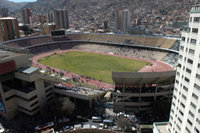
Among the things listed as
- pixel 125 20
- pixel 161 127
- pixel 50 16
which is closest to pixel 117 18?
pixel 125 20

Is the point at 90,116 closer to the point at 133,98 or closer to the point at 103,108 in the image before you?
the point at 103,108

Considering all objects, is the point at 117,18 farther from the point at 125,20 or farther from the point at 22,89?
the point at 22,89

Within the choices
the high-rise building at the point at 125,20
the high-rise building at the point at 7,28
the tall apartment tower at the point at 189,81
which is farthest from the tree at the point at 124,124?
the high-rise building at the point at 125,20

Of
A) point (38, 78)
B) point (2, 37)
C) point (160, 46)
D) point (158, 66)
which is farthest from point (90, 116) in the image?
point (2, 37)

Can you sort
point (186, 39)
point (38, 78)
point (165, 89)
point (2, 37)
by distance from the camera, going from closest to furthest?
point (186, 39)
point (38, 78)
point (165, 89)
point (2, 37)

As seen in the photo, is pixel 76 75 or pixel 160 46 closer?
pixel 76 75

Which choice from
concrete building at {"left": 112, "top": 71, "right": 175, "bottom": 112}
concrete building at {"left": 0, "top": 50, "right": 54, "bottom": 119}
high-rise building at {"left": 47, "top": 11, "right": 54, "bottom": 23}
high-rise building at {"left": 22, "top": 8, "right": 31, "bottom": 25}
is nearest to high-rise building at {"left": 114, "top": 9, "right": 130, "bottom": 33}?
high-rise building at {"left": 47, "top": 11, "right": 54, "bottom": 23}

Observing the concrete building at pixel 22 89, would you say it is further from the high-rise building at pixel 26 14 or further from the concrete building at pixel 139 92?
the high-rise building at pixel 26 14
